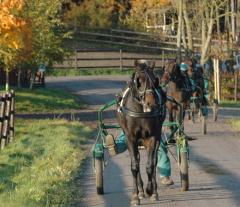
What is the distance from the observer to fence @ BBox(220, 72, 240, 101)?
40969 millimetres

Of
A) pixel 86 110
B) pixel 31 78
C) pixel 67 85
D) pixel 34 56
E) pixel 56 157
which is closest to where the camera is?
pixel 56 157

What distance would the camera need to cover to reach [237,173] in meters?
15.3

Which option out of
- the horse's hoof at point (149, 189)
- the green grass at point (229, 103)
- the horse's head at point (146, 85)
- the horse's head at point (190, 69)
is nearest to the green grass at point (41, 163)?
the horse's hoof at point (149, 189)

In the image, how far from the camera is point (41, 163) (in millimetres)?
16047

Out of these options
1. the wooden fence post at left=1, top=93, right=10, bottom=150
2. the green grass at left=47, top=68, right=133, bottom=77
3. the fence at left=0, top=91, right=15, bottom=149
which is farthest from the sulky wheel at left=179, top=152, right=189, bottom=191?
the green grass at left=47, top=68, right=133, bottom=77

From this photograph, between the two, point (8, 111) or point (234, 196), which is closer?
point (234, 196)

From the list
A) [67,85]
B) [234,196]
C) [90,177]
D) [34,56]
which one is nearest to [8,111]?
[90,177]

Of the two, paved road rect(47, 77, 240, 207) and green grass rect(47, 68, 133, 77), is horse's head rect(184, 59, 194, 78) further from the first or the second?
green grass rect(47, 68, 133, 77)

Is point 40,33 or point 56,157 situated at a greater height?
point 40,33

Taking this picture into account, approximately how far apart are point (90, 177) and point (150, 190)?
3.35 m

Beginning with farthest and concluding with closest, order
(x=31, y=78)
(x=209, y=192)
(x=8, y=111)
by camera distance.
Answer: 1. (x=31, y=78)
2. (x=8, y=111)
3. (x=209, y=192)

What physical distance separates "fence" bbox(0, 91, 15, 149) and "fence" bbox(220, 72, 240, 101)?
19.3 m

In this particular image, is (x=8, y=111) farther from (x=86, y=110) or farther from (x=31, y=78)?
(x=31, y=78)

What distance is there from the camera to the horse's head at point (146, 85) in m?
11.5
